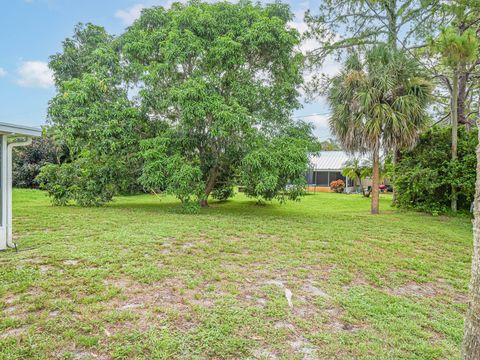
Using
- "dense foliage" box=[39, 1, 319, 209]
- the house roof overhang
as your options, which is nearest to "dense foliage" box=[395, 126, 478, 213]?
"dense foliage" box=[39, 1, 319, 209]

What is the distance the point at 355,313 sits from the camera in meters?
3.23

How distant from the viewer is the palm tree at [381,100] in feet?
35.2

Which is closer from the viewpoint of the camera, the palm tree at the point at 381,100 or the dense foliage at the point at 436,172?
the palm tree at the point at 381,100

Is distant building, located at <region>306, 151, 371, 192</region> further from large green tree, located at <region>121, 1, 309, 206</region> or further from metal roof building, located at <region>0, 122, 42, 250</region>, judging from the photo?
metal roof building, located at <region>0, 122, 42, 250</region>

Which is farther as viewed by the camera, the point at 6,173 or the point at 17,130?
the point at 6,173

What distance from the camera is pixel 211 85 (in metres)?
9.81

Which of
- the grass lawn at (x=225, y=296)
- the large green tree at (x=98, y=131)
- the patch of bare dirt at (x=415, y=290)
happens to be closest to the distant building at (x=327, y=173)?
the large green tree at (x=98, y=131)

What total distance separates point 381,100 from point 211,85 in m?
6.00

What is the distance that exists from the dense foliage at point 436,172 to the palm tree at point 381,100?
4.41ft

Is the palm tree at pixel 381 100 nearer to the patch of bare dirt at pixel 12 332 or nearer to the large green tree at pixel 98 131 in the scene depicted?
the large green tree at pixel 98 131

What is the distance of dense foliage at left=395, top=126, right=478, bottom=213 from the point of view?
1092 centimetres

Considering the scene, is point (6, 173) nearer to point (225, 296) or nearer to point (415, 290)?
point (225, 296)

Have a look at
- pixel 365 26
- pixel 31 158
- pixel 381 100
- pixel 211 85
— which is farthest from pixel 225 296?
pixel 31 158

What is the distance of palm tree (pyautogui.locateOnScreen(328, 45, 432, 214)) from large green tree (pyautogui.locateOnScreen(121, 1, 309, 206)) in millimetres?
1936
